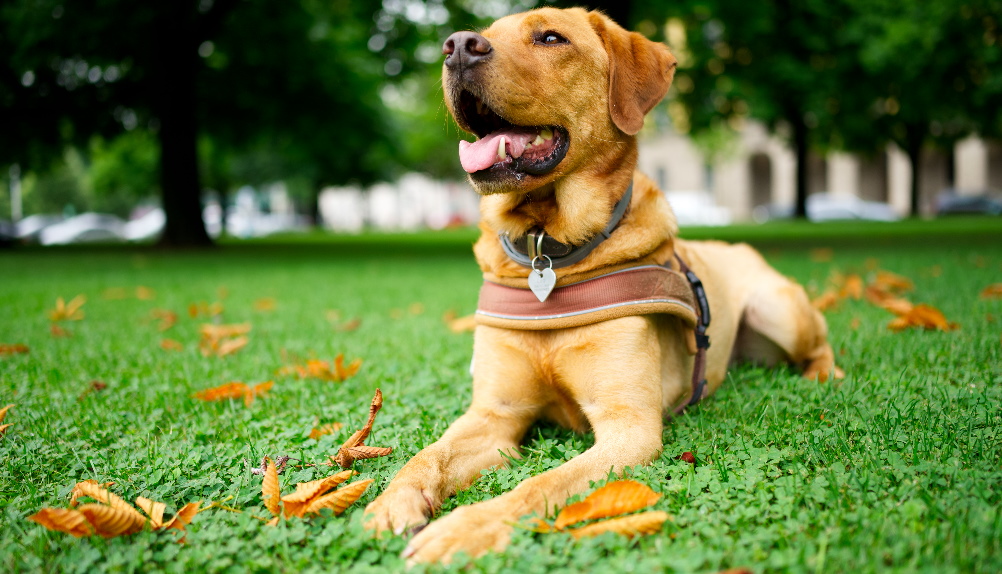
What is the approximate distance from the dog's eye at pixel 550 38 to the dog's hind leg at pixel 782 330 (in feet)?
6.16

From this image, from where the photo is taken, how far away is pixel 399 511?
2137 mm

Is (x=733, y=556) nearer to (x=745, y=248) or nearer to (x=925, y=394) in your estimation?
(x=925, y=394)

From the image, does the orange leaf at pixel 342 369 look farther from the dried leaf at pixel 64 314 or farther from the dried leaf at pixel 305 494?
the dried leaf at pixel 64 314

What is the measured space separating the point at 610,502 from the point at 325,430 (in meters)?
1.52

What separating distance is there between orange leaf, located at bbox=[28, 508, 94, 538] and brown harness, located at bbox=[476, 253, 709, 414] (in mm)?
1574

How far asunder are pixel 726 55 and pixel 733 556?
1999 cm

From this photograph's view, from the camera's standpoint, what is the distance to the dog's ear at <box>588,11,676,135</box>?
3.05m

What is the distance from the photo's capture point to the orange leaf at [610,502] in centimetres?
201

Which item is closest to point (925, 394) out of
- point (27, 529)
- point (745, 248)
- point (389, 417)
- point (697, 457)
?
point (697, 457)

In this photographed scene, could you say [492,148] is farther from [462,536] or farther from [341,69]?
[341,69]

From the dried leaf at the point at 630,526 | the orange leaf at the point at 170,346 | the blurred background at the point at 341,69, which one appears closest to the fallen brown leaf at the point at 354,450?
the dried leaf at the point at 630,526

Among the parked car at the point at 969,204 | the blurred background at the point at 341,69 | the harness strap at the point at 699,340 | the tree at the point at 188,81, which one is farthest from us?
the parked car at the point at 969,204

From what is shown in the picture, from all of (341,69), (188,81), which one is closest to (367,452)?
(188,81)

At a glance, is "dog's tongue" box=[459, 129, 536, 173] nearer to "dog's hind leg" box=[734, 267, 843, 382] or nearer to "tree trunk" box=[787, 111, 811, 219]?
"dog's hind leg" box=[734, 267, 843, 382]
